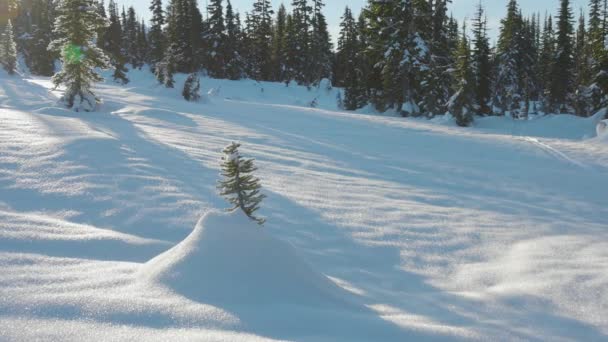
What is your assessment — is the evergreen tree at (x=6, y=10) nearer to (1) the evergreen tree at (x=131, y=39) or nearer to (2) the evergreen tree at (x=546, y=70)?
(1) the evergreen tree at (x=131, y=39)

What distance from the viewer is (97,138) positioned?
31.1 feet

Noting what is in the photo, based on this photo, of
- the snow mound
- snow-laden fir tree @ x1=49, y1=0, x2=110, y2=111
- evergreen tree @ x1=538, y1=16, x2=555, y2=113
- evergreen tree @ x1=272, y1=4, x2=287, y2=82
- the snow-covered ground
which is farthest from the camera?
evergreen tree @ x1=272, y1=4, x2=287, y2=82

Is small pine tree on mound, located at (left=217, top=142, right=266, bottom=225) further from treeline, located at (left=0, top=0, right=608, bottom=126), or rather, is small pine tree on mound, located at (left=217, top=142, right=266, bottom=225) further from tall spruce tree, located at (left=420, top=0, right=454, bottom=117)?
tall spruce tree, located at (left=420, top=0, right=454, bottom=117)

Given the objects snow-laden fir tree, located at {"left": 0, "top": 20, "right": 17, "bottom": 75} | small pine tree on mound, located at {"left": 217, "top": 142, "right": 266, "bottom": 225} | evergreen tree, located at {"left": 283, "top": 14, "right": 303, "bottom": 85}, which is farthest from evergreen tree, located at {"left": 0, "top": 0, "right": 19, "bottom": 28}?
small pine tree on mound, located at {"left": 217, "top": 142, "right": 266, "bottom": 225}

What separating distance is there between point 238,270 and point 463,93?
924 inches

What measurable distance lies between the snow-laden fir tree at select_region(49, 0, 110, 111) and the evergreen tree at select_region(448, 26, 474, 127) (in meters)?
17.8

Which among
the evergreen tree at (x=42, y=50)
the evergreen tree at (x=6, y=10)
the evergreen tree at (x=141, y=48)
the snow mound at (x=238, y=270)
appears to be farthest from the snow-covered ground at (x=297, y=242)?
the evergreen tree at (x=6, y=10)

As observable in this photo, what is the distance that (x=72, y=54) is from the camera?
17.2 metres

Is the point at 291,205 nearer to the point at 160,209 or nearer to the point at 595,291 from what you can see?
the point at 160,209

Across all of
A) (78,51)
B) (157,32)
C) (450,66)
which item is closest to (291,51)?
(157,32)

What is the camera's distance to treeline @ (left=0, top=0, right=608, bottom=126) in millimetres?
27188

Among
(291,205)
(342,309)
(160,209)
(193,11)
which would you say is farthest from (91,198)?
(193,11)

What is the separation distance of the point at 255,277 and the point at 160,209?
3150 mm

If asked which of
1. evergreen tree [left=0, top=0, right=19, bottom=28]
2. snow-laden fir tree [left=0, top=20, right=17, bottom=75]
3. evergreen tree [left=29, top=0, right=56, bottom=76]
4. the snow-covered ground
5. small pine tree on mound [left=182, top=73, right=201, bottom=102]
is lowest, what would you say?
the snow-covered ground
